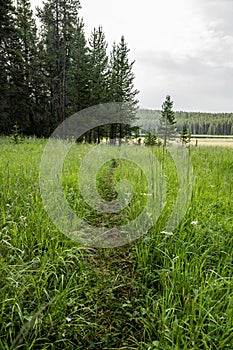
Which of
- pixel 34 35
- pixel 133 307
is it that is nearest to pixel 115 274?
pixel 133 307

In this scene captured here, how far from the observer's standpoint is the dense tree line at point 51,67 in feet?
70.4

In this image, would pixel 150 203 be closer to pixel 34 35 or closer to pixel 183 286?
pixel 183 286

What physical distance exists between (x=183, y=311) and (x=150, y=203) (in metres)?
1.29

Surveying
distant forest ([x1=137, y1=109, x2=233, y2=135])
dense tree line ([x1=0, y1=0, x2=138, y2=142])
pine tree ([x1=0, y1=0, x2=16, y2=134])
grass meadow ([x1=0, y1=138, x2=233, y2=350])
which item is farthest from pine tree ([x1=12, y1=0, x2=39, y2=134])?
grass meadow ([x1=0, y1=138, x2=233, y2=350])

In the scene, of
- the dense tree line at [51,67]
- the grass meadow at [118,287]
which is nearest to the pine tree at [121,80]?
the dense tree line at [51,67]

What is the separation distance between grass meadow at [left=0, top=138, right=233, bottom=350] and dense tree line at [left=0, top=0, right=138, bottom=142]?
19.3m

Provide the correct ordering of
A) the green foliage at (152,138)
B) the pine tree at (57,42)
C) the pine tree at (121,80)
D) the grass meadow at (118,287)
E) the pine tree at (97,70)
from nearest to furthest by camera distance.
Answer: the grass meadow at (118,287) → the green foliage at (152,138) → the pine tree at (57,42) → the pine tree at (97,70) → the pine tree at (121,80)

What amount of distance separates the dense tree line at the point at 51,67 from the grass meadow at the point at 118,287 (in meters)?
19.3

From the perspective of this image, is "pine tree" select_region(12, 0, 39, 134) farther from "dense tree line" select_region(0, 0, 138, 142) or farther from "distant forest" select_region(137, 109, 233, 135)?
"distant forest" select_region(137, 109, 233, 135)

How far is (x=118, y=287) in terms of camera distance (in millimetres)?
1863

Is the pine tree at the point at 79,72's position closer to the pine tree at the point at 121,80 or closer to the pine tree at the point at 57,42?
the pine tree at the point at 57,42

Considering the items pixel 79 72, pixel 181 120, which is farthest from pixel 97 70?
pixel 181 120

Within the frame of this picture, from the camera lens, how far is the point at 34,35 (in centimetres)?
2583

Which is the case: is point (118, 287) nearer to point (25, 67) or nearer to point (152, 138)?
point (152, 138)
